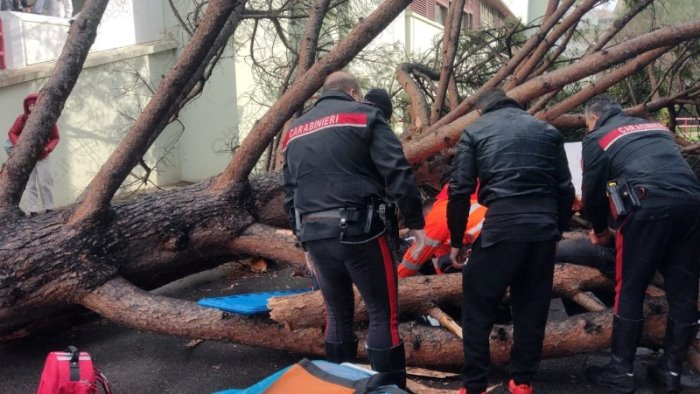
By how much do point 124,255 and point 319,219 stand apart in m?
1.93

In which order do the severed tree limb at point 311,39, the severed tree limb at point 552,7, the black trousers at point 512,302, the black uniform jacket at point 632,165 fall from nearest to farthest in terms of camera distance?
1. the black trousers at point 512,302
2. the black uniform jacket at point 632,165
3. the severed tree limb at point 311,39
4. the severed tree limb at point 552,7

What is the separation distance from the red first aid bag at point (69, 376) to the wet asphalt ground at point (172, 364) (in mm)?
595

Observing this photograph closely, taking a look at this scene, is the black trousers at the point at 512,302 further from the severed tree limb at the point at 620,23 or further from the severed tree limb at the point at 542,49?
the severed tree limb at the point at 620,23

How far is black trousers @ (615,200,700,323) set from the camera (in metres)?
3.33

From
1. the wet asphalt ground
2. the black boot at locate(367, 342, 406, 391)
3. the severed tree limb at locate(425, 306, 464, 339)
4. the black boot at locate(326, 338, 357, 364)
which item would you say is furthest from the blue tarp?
the severed tree limb at locate(425, 306, 464, 339)

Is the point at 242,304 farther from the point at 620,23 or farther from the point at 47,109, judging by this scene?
the point at 620,23

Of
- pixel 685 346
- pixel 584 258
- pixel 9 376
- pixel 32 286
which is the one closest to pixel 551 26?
pixel 584 258

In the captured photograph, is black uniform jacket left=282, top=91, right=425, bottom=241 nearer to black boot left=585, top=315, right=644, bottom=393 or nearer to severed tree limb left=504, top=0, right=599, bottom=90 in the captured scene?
black boot left=585, top=315, right=644, bottom=393

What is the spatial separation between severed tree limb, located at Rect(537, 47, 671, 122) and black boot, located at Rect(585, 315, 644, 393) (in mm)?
2161

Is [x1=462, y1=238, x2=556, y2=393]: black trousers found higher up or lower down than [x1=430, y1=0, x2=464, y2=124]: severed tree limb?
lower down

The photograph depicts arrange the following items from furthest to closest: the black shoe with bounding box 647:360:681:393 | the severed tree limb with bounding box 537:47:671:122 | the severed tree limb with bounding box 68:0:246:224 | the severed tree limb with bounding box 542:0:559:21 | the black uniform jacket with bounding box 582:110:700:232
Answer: the severed tree limb with bounding box 542:0:559:21, the severed tree limb with bounding box 537:47:671:122, the severed tree limb with bounding box 68:0:246:224, the black shoe with bounding box 647:360:681:393, the black uniform jacket with bounding box 582:110:700:232

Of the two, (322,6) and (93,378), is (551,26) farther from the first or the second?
(93,378)

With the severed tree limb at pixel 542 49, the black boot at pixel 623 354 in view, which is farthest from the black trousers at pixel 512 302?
the severed tree limb at pixel 542 49

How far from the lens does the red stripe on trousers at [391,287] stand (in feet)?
10.3
